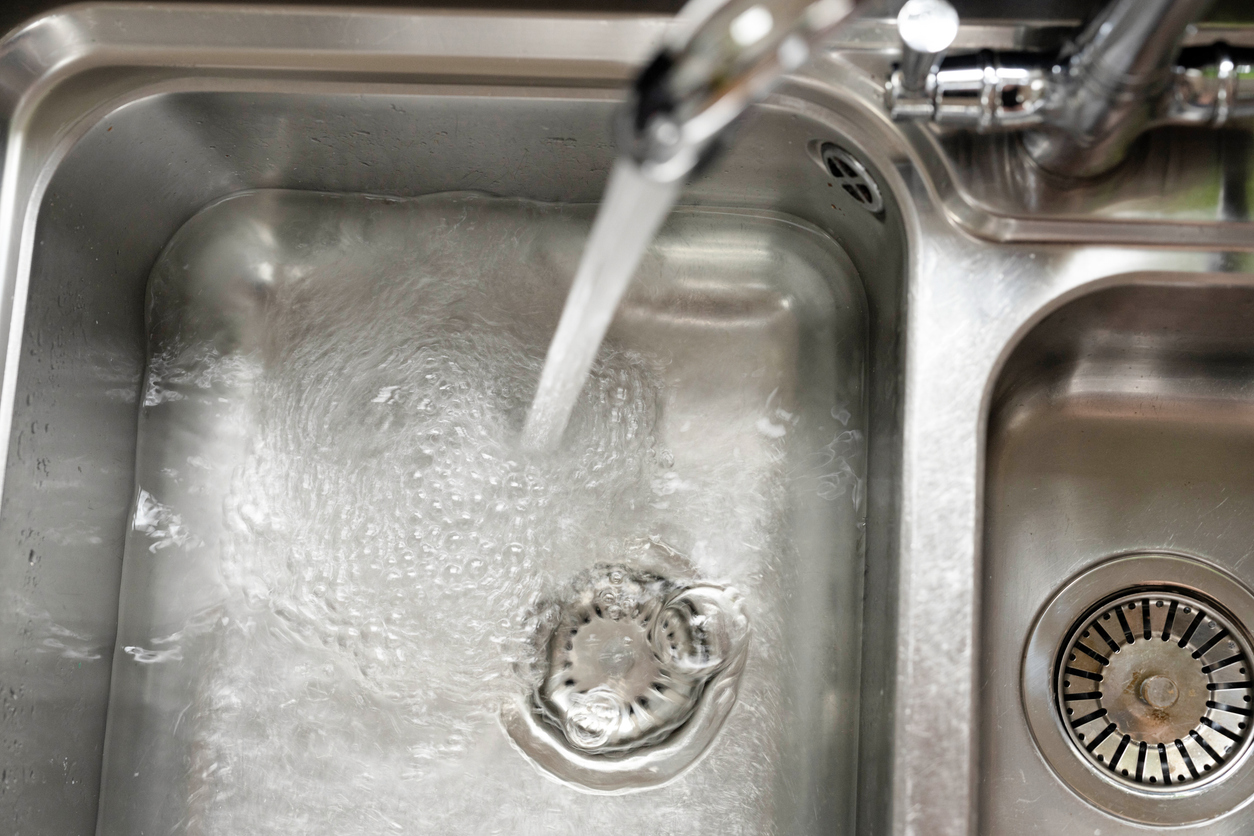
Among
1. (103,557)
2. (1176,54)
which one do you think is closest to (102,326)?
(103,557)

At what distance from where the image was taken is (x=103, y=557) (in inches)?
30.9

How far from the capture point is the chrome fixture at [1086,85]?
0.54 meters

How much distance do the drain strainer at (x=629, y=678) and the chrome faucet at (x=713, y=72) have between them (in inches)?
19.8

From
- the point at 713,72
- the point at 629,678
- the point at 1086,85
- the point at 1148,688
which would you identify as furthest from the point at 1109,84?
the point at 629,678

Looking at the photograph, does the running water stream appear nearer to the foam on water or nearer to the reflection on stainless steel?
the foam on water

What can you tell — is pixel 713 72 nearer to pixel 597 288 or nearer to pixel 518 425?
pixel 597 288

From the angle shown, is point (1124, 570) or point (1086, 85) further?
point (1124, 570)

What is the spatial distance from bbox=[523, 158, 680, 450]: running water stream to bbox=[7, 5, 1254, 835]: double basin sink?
0.10 feet

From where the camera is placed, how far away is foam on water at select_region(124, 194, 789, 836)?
2.59 feet

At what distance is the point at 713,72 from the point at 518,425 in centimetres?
52

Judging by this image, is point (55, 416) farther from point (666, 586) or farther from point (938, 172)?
A: point (938, 172)

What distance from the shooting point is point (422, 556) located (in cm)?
82

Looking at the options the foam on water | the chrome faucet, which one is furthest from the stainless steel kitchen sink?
the chrome faucet

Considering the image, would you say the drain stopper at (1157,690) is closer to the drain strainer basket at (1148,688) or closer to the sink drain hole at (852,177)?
A: the drain strainer basket at (1148,688)
